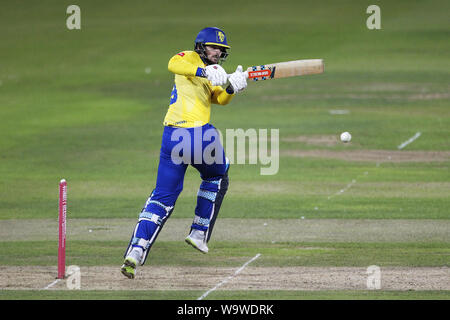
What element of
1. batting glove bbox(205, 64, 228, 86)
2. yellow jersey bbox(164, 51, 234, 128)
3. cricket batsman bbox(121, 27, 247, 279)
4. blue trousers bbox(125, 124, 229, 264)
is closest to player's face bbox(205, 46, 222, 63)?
cricket batsman bbox(121, 27, 247, 279)

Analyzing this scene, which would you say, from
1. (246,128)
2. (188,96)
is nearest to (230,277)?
(188,96)

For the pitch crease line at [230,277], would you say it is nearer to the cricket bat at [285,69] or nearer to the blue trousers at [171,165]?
the blue trousers at [171,165]

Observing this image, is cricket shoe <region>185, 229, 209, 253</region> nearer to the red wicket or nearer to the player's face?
the red wicket

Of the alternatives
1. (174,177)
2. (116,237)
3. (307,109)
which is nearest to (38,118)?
(307,109)

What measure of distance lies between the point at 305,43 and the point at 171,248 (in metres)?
26.9

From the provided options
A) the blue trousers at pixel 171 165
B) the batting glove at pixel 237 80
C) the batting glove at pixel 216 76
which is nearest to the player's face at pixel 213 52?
the batting glove at pixel 237 80

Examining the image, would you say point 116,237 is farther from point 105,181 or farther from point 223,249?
point 105,181

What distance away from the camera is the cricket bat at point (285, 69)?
10.0 metres

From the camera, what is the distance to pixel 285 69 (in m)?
10.1

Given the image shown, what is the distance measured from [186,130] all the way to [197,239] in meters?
1.25

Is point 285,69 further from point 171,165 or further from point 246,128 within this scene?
point 246,128

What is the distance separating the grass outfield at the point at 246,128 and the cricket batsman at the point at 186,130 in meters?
0.67

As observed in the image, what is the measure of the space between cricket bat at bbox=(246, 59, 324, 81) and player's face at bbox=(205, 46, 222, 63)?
0.36 metres

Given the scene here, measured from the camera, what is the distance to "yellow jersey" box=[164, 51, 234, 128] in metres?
9.70
